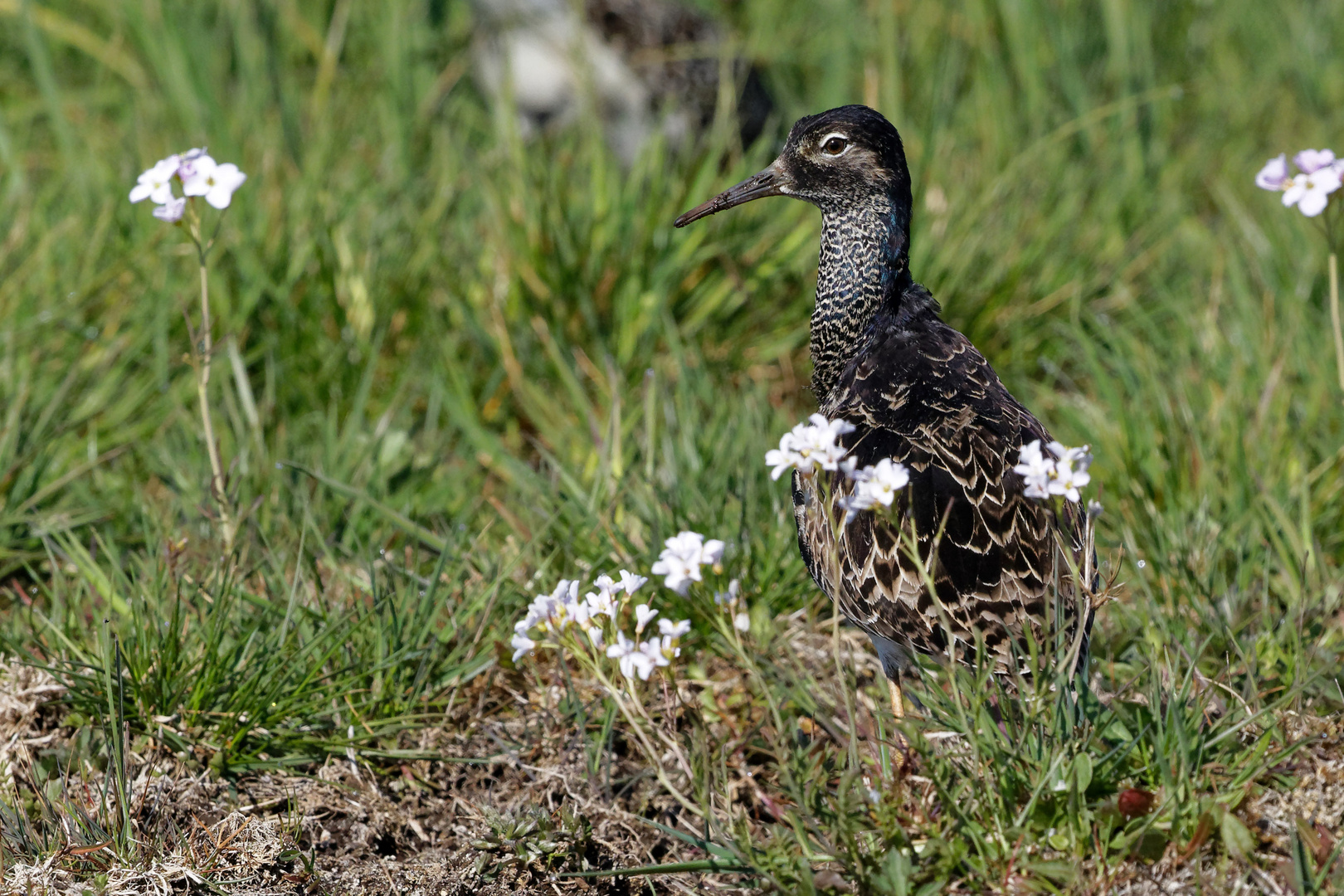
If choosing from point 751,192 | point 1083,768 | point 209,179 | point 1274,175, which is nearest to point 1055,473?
point 1083,768

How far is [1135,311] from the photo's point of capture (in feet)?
16.7

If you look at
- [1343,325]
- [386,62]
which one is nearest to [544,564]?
[1343,325]

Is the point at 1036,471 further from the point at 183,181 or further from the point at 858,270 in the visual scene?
the point at 183,181

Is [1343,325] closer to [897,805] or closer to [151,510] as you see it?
[897,805]

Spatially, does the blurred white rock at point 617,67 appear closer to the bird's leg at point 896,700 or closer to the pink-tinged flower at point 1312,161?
the pink-tinged flower at point 1312,161

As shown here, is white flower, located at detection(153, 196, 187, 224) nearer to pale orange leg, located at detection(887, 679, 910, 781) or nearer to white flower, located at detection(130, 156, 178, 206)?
white flower, located at detection(130, 156, 178, 206)

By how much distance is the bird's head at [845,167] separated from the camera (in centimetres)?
359

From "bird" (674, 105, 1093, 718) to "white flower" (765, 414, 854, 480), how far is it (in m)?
0.05

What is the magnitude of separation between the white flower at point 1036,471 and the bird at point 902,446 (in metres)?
0.24

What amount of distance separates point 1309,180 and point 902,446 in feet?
→ 3.74

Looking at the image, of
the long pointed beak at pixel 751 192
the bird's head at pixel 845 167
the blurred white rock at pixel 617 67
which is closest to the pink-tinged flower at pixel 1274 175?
the bird's head at pixel 845 167

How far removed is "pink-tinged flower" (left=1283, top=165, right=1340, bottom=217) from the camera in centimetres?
303

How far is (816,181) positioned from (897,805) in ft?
5.83

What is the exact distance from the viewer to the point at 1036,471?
99.9 inches
